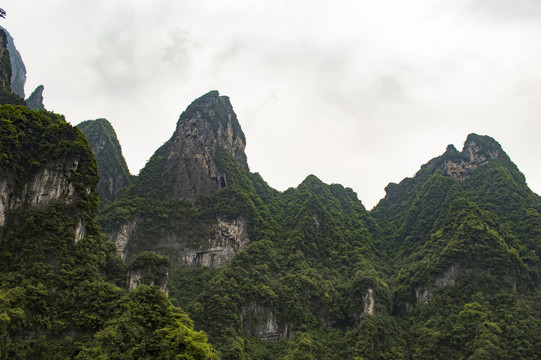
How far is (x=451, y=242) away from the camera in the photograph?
5712 cm

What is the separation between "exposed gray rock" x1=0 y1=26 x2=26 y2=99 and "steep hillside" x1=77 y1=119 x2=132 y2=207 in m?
19.0

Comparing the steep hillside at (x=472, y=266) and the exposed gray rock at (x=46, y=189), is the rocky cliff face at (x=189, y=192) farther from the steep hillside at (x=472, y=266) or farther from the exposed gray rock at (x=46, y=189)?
the steep hillside at (x=472, y=266)

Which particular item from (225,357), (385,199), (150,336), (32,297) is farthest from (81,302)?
(385,199)

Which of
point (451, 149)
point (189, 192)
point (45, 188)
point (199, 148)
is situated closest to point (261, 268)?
point (189, 192)

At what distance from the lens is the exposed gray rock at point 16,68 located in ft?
321

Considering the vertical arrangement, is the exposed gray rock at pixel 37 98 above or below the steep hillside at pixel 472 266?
above

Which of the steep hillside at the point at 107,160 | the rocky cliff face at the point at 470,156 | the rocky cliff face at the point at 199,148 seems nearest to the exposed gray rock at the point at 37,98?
the steep hillside at the point at 107,160

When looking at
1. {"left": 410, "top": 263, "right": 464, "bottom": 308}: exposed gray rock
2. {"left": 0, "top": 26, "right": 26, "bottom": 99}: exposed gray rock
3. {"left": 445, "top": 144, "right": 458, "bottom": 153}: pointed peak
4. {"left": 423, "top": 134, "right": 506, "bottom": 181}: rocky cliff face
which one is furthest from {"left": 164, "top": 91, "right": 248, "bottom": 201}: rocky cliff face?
{"left": 445, "top": 144, "right": 458, "bottom": 153}: pointed peak

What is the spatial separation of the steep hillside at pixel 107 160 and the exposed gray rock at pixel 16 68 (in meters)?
19.0

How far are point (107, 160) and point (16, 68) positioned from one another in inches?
1662

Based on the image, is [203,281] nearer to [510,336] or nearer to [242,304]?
[242,304]

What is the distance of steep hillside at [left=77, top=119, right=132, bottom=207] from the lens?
79875 millimetres

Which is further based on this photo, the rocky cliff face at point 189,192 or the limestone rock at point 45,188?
the rocky cliff face at point 189,192

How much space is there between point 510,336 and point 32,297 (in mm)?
44610
